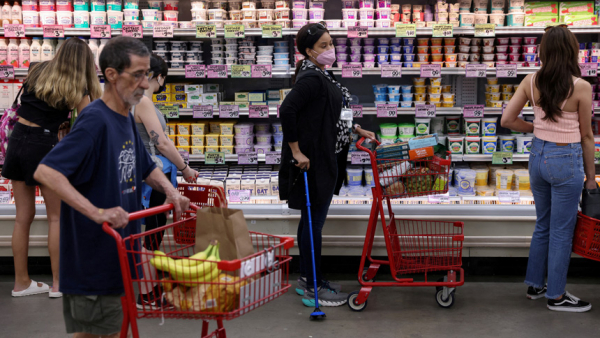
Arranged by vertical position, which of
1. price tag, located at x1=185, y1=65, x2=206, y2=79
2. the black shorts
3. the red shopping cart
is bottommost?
the red shopping cart

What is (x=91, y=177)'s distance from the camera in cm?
194

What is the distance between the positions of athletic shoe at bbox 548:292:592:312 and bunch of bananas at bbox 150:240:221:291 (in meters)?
2.48

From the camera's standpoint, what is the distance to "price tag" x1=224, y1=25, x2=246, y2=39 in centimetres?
454

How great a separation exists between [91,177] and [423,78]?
3477 mm

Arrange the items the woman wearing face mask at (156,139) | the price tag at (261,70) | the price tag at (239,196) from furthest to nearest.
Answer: the price tag at (261,70) → the price tag at (239,196) → the woman wearing face mask at (156,139)

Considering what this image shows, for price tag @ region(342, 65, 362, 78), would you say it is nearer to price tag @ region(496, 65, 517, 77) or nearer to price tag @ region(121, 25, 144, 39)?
price tag @ region(496, 65, 517, 77)

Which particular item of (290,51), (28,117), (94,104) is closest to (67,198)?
(94,104)

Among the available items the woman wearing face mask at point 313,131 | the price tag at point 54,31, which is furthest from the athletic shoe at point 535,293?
the price tag at point 54,31

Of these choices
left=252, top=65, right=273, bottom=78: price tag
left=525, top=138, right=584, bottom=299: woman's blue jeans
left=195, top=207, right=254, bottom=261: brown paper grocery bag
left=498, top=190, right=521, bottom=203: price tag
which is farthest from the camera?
left=252, top=65, right=273, bottom=78: price tag

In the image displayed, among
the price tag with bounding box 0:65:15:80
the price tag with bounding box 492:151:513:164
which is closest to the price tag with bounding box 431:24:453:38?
the price tag with bounding box 492:151:513:164

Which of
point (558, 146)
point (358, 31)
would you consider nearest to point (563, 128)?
point (558, 146)

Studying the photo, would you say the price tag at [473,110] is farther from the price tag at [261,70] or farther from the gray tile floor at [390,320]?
the price tag at [261,70]

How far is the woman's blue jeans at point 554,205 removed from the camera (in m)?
3.32

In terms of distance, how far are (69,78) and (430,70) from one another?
106 inches
